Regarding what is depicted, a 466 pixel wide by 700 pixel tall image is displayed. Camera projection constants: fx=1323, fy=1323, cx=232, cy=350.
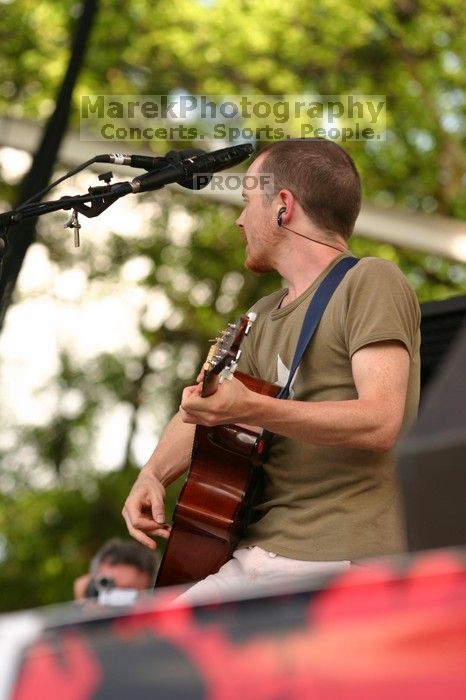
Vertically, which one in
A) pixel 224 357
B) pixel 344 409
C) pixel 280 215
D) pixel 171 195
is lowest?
pixel 344 409

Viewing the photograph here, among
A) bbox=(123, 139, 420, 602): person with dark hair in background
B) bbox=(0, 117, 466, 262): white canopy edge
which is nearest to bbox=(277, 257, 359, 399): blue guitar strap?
bbox=(123, 139, 420, 602): person with dark hair in background

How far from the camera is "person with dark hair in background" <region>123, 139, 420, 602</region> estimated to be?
2.54 metres

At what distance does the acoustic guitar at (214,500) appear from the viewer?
8.95 ft

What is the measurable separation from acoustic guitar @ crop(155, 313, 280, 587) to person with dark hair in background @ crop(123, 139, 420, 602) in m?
0.04

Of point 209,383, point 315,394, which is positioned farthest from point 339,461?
point 209,383

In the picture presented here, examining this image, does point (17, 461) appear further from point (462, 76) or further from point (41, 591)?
point (462, 76)

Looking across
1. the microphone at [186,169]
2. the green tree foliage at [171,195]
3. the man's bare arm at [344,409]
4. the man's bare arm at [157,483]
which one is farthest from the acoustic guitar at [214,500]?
the green tree foliage at [171,195]

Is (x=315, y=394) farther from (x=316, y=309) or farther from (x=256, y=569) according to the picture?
(x=256, y=569)

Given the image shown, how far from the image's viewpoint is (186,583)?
2766mm

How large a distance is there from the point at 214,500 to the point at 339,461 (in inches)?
10.8

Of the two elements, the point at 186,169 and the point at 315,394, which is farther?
the point at 186,169

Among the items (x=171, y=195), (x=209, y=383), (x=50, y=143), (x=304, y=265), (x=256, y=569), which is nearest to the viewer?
(x=209, y=383)

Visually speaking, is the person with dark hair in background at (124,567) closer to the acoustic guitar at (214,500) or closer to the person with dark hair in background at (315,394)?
the person with dark hair in background at (315,394)

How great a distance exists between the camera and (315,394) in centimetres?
273
